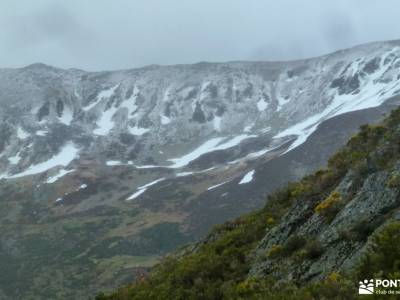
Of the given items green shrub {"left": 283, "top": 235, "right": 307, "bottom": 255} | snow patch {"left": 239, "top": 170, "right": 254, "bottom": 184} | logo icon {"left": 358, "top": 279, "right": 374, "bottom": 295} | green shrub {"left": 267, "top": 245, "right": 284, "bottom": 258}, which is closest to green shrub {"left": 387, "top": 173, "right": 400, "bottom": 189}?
green shrub {"left": 283, "top": 235, "right": 307, "bottom": 255}

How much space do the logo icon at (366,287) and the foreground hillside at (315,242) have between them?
156 mm

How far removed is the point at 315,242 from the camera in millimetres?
15031

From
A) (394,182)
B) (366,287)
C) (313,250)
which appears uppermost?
(394,182)

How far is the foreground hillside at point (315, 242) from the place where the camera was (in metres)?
11.9

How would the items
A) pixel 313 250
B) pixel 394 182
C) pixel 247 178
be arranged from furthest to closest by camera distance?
pixel 247 178 < pixel 394 182 < pixel 313 250

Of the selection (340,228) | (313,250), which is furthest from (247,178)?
(313,250)

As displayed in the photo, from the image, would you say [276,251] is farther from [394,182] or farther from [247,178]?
[247,178]

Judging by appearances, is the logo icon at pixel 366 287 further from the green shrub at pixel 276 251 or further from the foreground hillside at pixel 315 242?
the green shrub at pixel 276 251

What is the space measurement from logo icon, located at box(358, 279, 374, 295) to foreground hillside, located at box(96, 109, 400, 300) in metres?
0.16

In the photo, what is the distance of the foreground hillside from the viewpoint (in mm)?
11938

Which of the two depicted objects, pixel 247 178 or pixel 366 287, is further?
pixel 247 178

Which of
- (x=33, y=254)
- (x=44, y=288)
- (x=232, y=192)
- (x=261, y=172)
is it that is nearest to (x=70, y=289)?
(x=44, y=288)

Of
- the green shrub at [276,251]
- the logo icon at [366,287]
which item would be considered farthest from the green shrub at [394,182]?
the logo icon at [366,287]

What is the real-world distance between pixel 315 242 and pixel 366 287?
460 centimetres
